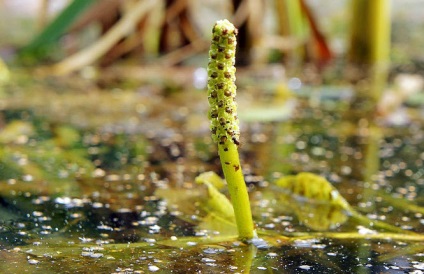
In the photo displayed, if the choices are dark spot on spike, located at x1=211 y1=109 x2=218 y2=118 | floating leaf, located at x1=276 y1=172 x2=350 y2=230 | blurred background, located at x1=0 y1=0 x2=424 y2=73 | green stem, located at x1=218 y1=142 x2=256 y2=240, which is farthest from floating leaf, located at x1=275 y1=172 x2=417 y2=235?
blurred background, located at x1=0 y1=0 x2=424 y2=73

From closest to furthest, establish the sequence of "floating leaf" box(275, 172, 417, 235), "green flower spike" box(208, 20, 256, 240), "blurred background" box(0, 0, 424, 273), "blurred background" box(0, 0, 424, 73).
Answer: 1. "green flower spike" box(208, 20, 256, 240)
2. "blurred background" box(0, 0, 424, 273)
3. "floating leaf" box(275, 172, 417, 235)
4. "blurred background" box(0, 0, 424, 73)

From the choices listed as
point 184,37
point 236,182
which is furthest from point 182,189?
point 184,37

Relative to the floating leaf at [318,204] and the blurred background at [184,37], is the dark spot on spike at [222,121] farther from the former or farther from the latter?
the blurred background at [184,37]

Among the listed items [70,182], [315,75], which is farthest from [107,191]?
[315,75]

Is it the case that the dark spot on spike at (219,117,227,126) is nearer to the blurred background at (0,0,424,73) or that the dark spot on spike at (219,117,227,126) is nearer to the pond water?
the pond water

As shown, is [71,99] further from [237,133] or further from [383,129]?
[237,133]

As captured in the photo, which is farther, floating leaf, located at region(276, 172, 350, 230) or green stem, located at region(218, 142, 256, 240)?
floating leaf, located at region(276, 172, 350, 230)

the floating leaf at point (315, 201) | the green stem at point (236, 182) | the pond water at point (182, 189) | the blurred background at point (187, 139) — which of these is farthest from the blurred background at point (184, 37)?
the green stem at point (236, 182)
